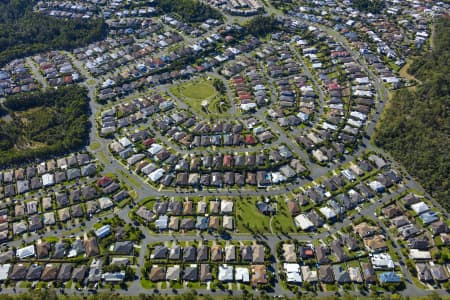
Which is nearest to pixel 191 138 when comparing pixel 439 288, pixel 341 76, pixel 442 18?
pixel 341 76

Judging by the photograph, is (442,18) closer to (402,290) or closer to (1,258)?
(402,290)

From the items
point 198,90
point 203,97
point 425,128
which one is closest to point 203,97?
point 203,97

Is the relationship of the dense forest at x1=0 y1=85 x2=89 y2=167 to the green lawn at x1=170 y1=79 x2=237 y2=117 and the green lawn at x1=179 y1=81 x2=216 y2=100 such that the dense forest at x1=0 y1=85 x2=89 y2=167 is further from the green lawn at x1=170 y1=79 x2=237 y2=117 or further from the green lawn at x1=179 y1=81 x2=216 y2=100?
the green lawn at x1=179 y1=81 x2=216 y2=100

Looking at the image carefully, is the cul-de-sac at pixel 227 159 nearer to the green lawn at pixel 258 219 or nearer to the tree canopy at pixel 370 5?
the green lawn at pixel 258 219

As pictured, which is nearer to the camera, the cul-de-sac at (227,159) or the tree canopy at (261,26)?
the cul-de-sac at (227,159)

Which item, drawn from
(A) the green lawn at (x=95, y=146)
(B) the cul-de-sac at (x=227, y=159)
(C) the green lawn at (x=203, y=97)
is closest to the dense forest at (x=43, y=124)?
(B) the cul-de-sac at (x=227, y=159)

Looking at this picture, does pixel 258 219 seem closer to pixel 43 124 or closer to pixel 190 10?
pixel 43 124
